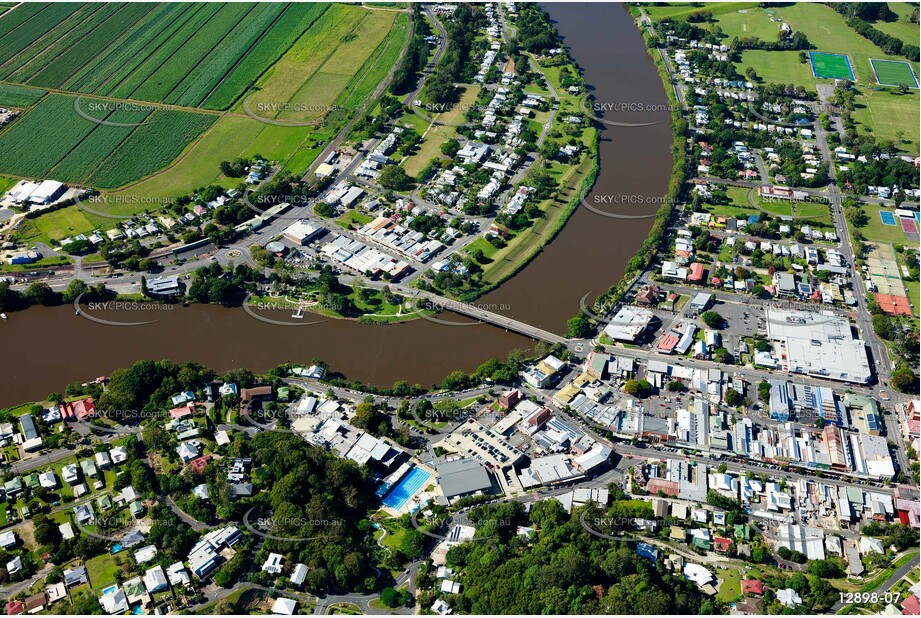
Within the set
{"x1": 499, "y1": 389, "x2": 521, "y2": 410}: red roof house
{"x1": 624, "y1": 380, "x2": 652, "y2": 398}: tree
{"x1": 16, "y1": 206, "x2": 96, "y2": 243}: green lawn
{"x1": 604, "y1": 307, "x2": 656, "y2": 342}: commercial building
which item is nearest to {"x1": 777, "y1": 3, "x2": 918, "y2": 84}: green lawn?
{"x1": 604, "y1": 307, "x2": 656, "y2": 342}: commercial building

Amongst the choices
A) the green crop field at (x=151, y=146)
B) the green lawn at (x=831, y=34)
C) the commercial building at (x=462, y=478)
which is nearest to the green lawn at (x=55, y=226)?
the green crop field at (x=151, y=146)

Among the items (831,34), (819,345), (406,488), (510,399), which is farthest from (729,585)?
(831,34)

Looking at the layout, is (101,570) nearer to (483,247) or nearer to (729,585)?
(729,585)

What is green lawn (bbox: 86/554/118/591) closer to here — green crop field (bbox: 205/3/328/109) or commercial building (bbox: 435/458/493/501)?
commercial building (bbox: 435/458/493/501)

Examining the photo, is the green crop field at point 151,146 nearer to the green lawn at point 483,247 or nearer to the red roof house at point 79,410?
the red roof house at point 79,410

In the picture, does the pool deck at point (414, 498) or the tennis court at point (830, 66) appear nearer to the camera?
the pool deck at point (414, 498)

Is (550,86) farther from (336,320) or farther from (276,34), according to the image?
(336,320)
